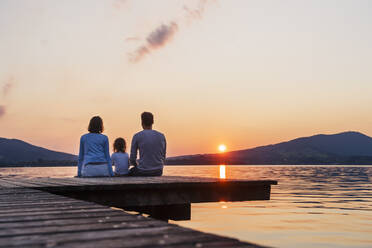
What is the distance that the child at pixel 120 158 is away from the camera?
11.5 meters

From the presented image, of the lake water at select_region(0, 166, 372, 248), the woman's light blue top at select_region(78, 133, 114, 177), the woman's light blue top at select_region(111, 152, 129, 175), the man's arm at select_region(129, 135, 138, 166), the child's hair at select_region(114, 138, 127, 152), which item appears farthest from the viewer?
the lake water at select_region(0, 166, 372, 248)

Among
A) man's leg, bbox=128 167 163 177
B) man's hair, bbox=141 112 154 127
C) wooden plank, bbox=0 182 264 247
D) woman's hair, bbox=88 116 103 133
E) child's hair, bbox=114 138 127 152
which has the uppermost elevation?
man's hair, bbox=141 112 154 127

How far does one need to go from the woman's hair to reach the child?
1.45 meters

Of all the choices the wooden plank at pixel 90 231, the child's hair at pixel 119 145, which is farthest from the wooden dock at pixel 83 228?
the child's hair at pixel 119 145

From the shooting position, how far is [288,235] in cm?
1373

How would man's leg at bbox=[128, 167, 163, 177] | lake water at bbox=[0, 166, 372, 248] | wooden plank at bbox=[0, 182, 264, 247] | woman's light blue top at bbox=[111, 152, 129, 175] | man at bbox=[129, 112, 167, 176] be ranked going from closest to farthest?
wooden plank at bbox=[0, 182, 264, 247]
man at bbox=[129, 112, 167, 176]
man's leg at bbox=[128, 167, 163, 177]
woman's light blue top at bbox=[111, 152, 129, 175]
lake water at bbox=[0, 166, 372, 248]

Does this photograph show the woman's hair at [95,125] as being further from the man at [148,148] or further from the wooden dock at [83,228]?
the wooden dock at [83,228]

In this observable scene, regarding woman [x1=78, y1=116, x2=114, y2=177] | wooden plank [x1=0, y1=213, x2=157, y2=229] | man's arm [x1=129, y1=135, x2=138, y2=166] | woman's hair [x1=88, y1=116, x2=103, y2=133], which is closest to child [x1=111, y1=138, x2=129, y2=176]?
A: man's arm [x1=129, y1=135, x2=138, y2=166]

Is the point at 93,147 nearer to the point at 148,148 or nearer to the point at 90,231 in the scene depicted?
the point at 148,148

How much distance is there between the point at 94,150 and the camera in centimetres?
1007

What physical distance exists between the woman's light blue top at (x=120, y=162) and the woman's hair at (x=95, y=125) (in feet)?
4.73

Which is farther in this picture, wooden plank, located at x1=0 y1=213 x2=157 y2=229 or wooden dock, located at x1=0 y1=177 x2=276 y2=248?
wooden plank, located at x1=0 y1=213 x2=157 y2=229

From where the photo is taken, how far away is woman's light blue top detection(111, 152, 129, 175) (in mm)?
11467

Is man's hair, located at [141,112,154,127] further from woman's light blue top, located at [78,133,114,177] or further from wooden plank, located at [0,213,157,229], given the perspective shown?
wooden plank, located at [0,213,157,229]
